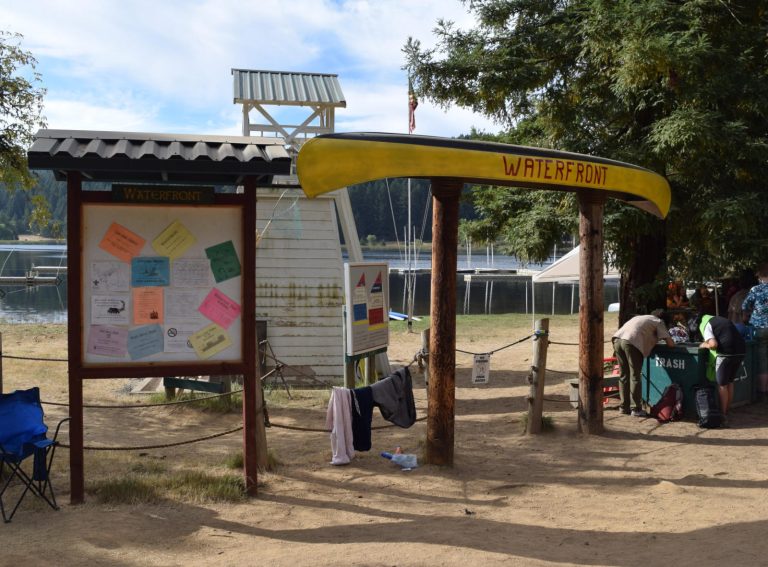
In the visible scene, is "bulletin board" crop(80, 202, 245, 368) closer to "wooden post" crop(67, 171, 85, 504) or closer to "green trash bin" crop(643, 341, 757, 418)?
"wooden post" crop(67, 171, 85, 504)

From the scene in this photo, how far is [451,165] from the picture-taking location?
299 inches

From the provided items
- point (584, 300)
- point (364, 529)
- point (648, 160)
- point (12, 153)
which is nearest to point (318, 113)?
point (12, 153)

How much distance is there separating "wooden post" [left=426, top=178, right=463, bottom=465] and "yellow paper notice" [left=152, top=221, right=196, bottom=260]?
2473mm

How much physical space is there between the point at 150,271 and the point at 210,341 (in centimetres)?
81

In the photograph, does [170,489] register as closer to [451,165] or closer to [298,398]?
[451,165]

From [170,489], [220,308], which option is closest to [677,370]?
[220,308]

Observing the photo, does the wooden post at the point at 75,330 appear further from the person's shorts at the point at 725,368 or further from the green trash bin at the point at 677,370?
the person's shorts at the point at 725,368

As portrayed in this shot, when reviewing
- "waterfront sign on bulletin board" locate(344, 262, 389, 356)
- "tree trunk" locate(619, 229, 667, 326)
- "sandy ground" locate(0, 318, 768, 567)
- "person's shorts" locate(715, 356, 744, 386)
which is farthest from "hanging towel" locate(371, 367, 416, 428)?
"tree trunk" locate(619, 229, 667, 326)

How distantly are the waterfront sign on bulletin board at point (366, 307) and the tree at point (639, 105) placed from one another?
3.89 meters

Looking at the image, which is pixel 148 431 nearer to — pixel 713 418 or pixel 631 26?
pixel 713 418

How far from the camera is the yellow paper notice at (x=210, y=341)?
22.9ft

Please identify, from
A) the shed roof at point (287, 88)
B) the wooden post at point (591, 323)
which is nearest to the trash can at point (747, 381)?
the wooden post at point (591, 323)

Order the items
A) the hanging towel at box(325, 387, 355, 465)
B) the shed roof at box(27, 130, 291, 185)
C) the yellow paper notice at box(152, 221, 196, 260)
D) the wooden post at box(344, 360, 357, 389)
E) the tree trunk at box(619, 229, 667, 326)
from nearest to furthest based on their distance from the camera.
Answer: the shed roof at box(27, 130, 291, 185) < the yellow paper notice at box(152, 221, 196, 260) < the hanging towel at box(325, 387, 355, 465) < the wooden post at box(344, 360, 357, 389) < the tree trunk at box(619, 229, 667, 326)

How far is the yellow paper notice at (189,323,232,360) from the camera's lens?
275 inches
